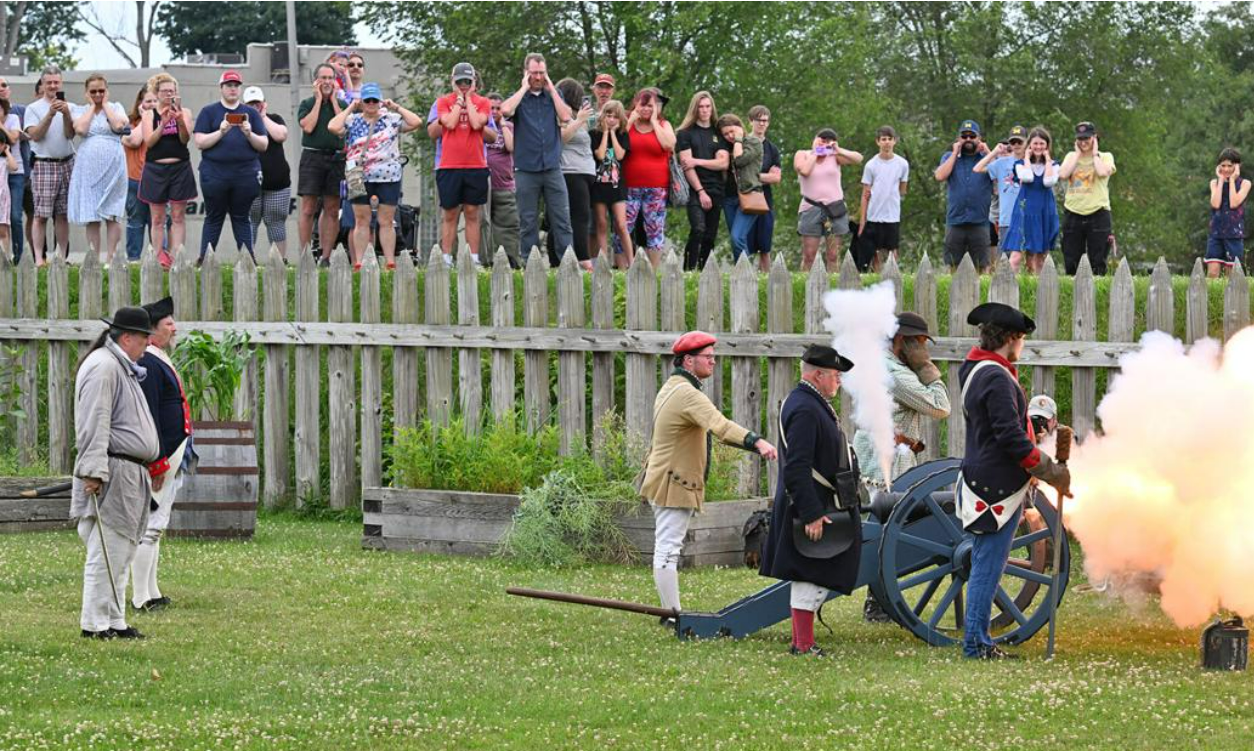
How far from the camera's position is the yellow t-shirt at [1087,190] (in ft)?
61.1

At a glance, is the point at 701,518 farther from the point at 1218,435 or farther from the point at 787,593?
the point at 1218,435

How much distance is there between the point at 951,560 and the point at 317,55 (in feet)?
120

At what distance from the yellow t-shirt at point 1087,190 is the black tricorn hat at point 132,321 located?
10.3m

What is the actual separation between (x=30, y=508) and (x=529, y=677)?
6.80m

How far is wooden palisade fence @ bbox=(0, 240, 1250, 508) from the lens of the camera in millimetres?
14266

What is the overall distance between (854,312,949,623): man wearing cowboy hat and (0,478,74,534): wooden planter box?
268 inches

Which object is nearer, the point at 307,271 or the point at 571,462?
the point at 571,462

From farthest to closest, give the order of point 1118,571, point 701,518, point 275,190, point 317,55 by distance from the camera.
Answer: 1. point 317,55
2. point 275,190
3. point 701,518
4. point 1118,571

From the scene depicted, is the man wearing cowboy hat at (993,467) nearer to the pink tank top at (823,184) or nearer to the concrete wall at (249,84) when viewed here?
the pink tank top at (823,184)

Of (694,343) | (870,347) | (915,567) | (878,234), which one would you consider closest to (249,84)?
(878,234)

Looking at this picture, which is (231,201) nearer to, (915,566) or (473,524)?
(473,524)

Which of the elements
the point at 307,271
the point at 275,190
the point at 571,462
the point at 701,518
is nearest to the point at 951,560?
the point at 701,518

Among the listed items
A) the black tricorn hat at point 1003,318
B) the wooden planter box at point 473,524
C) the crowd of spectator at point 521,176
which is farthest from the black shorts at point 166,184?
the black tricorn hat at point 1003,318

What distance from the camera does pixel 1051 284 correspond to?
1426 centimetres
